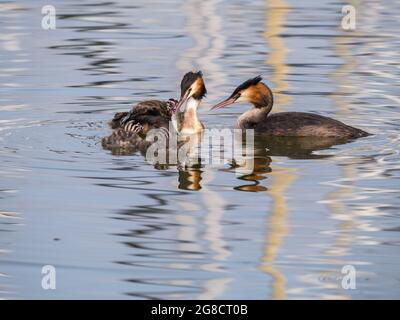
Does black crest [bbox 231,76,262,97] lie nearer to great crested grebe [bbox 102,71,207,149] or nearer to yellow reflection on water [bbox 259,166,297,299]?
great crested grebe [bbox 102,71,207,149]

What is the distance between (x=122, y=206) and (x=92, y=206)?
0.21 metres

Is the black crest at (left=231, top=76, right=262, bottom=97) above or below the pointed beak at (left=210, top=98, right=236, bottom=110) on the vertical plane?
above

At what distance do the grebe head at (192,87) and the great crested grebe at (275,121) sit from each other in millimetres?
263

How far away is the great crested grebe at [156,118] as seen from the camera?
1100 cm

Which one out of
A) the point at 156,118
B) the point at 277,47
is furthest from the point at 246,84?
the point at 277,47

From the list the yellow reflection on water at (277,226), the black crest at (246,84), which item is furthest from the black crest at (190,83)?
the yellow reflection on water at (277,226)

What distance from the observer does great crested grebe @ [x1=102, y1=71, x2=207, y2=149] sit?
11.0m

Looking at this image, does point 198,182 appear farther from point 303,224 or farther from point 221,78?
point 221,78

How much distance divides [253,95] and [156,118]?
46.1 inches

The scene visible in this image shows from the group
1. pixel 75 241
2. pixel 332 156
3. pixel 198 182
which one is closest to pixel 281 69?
pixel 332 156

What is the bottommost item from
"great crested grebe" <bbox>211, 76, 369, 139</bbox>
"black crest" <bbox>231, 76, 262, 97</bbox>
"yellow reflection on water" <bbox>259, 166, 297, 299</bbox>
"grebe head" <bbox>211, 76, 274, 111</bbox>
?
"yellow reflection on water" <bbox>259, 166, 297, 299</bbox>

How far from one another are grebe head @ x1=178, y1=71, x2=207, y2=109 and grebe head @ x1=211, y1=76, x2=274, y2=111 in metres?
0.26

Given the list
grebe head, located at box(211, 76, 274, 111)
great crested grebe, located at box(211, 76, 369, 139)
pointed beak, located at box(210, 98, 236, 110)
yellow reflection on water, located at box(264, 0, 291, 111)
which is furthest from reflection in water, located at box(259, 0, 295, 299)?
pointed beak, located at box(210, 98, 236, 110)

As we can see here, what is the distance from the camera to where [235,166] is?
1045 centimetres
